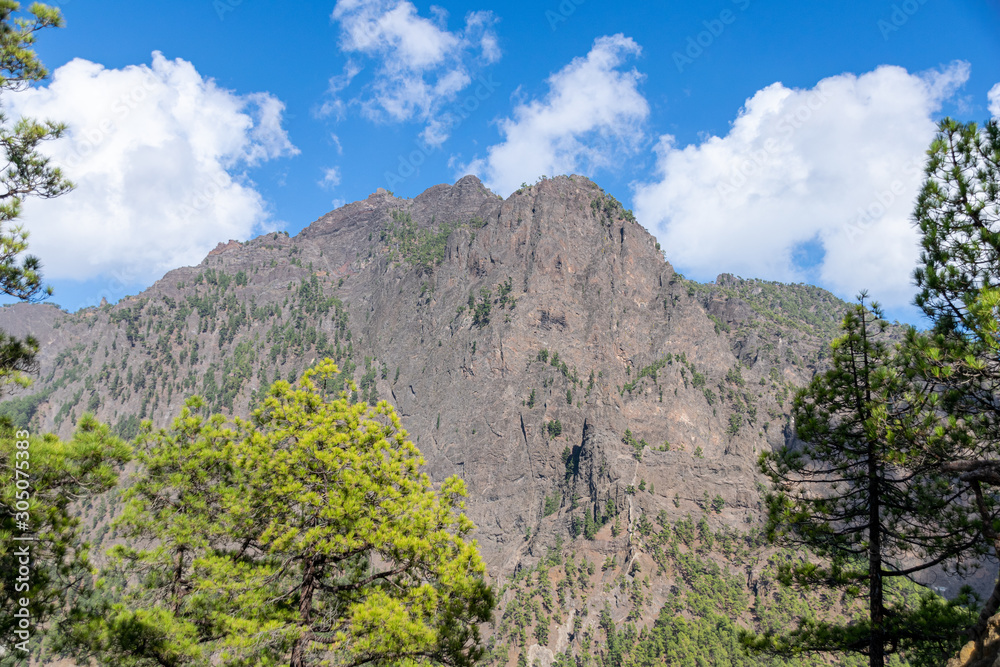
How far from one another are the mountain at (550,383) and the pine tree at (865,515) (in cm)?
8863

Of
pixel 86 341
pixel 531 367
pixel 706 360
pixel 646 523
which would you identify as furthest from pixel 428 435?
pixel 86 341

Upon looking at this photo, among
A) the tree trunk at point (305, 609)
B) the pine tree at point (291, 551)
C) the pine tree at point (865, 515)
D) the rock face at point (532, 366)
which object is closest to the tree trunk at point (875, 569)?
the pine tree at point (865, 515)

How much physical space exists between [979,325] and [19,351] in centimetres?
1730

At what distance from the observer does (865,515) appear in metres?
13.2

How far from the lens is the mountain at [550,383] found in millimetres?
101375

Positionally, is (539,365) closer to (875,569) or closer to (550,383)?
(550,383)

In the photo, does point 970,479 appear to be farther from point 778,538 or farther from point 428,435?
point 428,435

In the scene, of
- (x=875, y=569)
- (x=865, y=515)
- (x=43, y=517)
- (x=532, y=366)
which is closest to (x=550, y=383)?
(x=532, y=366)

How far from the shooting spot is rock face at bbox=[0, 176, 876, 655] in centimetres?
11812

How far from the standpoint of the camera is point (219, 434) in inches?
498

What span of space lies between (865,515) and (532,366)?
402 ft

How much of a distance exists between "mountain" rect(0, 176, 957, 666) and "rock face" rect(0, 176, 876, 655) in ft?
1.88

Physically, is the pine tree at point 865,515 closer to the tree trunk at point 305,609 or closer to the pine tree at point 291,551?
the pine tree at point 291,551

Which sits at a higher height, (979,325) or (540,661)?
(979,325)
